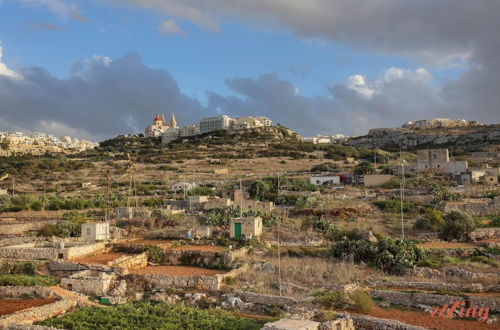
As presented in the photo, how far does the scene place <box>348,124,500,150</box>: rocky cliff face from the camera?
86.7 meters

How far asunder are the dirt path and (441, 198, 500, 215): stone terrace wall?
25.2m

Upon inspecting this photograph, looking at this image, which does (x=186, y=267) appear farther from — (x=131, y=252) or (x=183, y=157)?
(x=183, y=157)

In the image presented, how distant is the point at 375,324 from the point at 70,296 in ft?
31.9

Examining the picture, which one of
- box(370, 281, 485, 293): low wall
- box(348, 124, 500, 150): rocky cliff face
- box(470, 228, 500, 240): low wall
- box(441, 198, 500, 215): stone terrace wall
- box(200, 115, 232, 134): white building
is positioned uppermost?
box(200, 115, 232, 134): white building

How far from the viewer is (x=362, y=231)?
24.2 m

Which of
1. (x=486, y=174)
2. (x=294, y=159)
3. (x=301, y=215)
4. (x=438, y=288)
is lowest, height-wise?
(x=438, y=288)

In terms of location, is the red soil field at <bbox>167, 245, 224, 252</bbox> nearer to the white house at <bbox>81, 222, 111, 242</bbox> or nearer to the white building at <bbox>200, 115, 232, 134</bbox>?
the white house at <bbox>81, 222, 111, 242</bbox>

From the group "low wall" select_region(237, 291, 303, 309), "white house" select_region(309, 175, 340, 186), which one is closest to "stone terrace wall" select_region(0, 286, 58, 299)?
"low wall" select_region(237, 291, 303, 309)

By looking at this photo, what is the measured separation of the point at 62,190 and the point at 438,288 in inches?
1928

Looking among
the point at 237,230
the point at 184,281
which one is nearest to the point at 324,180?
the point at 237,230

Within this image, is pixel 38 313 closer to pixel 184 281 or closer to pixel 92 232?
pixel 184 281

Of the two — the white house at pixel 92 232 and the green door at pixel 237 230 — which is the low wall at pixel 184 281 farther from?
the white house at pixel 92 232

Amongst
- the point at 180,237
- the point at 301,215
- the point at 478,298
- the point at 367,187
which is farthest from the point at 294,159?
the point at 478,298

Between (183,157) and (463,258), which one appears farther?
(183,157)
